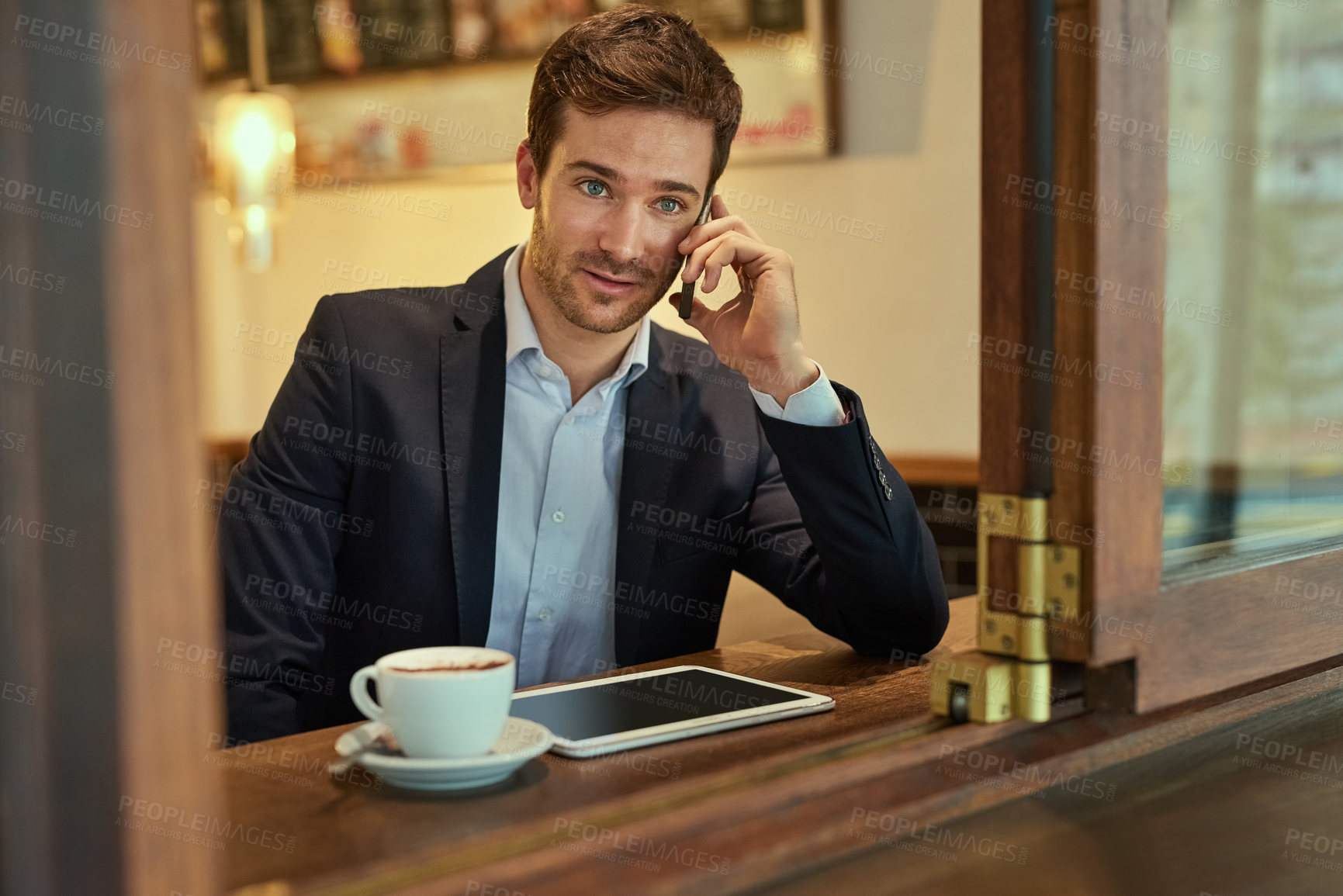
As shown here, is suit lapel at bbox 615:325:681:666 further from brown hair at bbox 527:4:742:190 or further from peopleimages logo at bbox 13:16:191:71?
peopleimages logo at bbox 13:16:191:71

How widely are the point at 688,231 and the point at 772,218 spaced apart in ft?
4.81

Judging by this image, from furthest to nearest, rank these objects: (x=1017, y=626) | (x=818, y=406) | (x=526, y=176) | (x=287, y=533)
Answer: (x=526, y=176)
(x=287, y=533)
(x=818, y=406)
(x=1017, y=626)

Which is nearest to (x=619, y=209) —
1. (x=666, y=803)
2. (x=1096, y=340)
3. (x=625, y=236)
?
(x=625, y=236)

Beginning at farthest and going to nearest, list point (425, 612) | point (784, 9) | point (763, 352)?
point (784, 9) → point (425, 612) → point (763, 352)

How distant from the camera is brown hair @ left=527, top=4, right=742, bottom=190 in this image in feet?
5.51

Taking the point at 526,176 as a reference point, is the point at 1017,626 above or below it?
below

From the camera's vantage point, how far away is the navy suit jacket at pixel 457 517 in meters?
1.38

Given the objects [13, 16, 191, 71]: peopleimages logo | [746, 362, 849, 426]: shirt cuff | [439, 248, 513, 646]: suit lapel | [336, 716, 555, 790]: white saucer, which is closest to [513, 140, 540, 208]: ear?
[439, 248, 513, 646]: suit lapel

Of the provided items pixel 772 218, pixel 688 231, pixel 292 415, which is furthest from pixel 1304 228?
pixel 772 218

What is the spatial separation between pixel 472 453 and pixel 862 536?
1.74 ft

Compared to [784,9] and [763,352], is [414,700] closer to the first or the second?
[763,352]

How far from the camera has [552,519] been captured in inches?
67.1

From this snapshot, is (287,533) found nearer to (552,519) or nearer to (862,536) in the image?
(552,519)

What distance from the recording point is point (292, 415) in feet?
5.26
